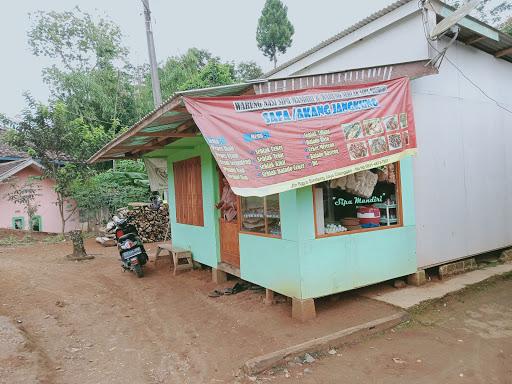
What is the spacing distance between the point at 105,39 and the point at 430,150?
23.6m

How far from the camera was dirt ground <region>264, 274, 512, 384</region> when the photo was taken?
348 centimetres

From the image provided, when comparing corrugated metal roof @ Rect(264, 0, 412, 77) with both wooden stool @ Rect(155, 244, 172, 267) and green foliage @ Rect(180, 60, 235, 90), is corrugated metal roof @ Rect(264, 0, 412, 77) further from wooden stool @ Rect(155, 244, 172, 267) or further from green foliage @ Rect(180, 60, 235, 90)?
green foliage @ Rect(180, 60, 235, 90)

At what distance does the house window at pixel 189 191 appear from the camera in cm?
787

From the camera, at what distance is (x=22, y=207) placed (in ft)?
51.3

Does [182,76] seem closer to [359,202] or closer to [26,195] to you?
[26,195]

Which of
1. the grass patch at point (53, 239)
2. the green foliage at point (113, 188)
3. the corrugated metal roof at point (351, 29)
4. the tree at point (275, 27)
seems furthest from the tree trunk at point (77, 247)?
the tree at point (275, 27)

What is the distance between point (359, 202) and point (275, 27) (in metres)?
25.5

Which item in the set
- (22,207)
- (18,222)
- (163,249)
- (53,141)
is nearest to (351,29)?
(163,249)

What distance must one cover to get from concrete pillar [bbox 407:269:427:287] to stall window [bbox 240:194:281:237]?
2.29 m

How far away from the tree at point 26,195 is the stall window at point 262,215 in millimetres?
12085

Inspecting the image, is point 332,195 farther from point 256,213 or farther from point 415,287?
point 415,287

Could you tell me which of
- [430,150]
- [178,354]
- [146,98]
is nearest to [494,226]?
[430,150]

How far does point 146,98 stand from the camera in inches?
843

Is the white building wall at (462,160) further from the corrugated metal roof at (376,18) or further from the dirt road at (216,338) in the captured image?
the dirt road at (216,338)
